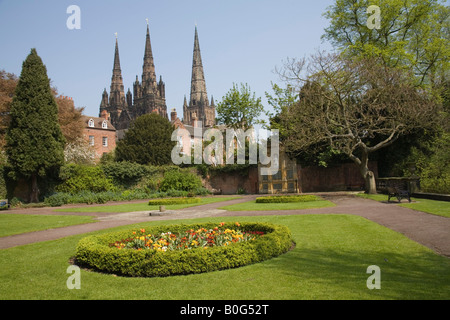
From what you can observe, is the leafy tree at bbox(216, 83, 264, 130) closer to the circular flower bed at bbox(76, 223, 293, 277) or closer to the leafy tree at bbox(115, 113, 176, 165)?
the leafy tree at bbox(115, 113, 176, 165)

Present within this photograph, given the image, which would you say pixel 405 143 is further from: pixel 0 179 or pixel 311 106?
pixel 0 179

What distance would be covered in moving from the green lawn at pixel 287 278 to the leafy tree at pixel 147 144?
3702 cm

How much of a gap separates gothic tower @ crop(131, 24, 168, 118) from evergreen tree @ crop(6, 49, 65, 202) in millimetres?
77633

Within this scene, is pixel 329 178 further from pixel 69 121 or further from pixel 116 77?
pixel 116 77

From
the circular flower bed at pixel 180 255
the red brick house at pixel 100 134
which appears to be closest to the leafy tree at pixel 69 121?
the red brick house at pixel 100 134

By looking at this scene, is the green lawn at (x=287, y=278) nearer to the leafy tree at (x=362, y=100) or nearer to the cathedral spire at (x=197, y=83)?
the leafy tree at (x=362, y=100)

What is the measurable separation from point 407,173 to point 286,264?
22717 millimetres

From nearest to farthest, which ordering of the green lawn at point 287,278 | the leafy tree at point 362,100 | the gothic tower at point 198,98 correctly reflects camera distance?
the green lawn at point 287,278 → the leafy tree at point 362,100 → the gothic tower at point 198,98

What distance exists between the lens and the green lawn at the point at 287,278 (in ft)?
16.8

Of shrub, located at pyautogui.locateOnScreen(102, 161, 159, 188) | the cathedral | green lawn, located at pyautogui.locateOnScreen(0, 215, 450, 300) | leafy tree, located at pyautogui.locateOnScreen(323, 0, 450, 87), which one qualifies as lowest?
green lawn, located at pyautogui.locateOnScreen(0, 215, 450, 300)

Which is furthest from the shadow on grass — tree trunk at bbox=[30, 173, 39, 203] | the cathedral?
the cathedral

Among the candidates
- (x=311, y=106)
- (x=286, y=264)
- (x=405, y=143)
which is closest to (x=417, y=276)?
(x=286, y=264)

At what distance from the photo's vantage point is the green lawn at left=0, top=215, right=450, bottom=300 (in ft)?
16.8
